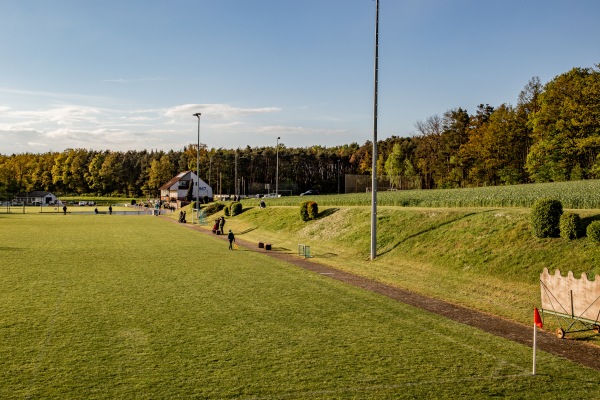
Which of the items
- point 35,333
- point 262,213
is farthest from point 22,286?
point 262,213

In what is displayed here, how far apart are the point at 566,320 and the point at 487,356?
4.84 m

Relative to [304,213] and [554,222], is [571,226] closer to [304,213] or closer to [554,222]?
[554,222]

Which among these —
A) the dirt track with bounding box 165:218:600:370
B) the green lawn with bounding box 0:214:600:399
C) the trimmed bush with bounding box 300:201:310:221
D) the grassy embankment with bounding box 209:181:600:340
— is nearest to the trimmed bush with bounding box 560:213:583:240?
the grassy embankment with bounding box 209:181:600:340

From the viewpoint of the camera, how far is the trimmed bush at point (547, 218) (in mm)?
19000

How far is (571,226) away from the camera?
18.1 metres

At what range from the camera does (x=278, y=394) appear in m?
8.14

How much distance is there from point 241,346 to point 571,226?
45.8ft

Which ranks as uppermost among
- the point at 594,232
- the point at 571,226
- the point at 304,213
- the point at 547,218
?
the point at 547,218

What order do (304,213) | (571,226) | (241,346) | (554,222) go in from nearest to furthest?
(241,346)
(571,226)
(554,222)
(304,213)

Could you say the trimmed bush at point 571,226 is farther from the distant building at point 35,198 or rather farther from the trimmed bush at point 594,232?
the distant building at point 35,198

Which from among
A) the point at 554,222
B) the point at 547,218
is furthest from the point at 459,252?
the point at 554,222

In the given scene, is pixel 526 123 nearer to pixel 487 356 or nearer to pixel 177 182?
pixel 487 356

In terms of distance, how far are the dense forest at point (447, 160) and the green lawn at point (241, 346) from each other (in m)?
46.3

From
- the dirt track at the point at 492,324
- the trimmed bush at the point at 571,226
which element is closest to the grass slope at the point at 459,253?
the trimmed bush at the point at 571,226
